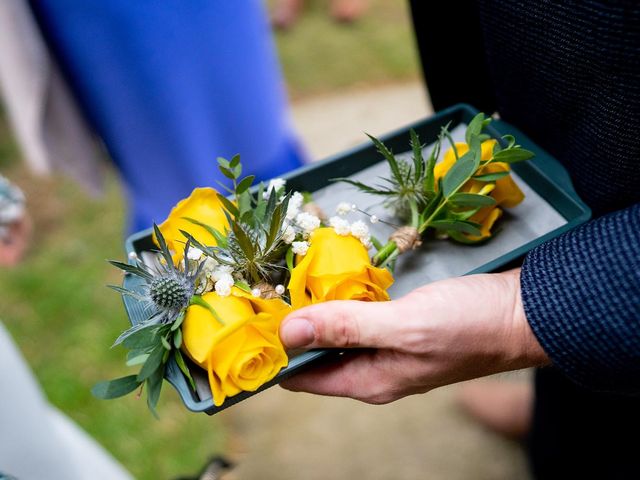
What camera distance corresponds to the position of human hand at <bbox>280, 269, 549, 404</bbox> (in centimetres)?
77

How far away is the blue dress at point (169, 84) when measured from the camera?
1.45 metres

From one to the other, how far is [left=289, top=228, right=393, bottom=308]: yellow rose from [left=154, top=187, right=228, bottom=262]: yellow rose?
4.8 inches

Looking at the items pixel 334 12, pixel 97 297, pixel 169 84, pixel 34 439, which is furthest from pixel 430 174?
pixel 334 12

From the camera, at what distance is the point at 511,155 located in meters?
0.86

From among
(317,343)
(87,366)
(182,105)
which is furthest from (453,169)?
(87,366)

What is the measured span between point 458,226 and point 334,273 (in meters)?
0.21

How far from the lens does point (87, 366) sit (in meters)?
2.02

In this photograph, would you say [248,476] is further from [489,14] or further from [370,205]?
[489,14]

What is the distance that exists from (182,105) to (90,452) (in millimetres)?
867

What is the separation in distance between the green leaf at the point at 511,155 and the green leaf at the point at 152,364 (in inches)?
20.2

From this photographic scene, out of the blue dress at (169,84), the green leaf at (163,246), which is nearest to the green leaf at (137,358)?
the green leaf at (163,246)

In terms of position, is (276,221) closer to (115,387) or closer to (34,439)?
(115,387)

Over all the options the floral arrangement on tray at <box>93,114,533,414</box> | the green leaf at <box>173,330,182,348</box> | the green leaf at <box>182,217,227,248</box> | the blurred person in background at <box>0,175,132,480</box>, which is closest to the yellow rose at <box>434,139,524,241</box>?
the floral arrangement on tray at <box>93,114,533,414</box>

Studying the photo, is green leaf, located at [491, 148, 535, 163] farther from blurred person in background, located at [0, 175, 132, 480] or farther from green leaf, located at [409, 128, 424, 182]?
blurred person in background, located at [0, 175, 132, 480]
